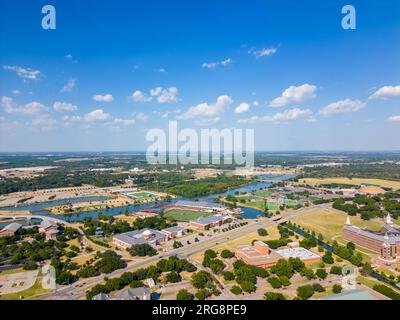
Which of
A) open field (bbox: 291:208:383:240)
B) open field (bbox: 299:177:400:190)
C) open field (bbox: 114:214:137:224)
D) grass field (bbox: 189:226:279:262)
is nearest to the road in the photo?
grass field (bbox: 189:226:279:262)

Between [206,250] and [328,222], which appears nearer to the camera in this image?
[206,250]

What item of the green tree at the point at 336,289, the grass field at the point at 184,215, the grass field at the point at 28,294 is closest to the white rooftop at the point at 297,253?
the green tree at the point at 336,289

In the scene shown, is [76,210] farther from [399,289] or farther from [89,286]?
[399,289]

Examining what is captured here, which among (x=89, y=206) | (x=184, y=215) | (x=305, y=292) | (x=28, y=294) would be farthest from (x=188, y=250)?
(x=89, y=206)

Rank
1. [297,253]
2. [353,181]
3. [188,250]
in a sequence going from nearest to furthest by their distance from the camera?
[297,253] → [188,250] → [353,181]

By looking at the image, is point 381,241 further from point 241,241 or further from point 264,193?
point 264,193

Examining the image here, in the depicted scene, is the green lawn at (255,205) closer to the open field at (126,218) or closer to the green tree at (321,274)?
the open field at (126,218)

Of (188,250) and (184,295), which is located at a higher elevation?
(184,295)
